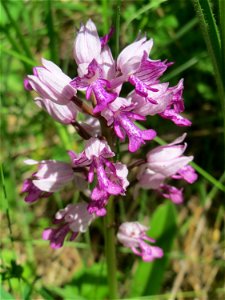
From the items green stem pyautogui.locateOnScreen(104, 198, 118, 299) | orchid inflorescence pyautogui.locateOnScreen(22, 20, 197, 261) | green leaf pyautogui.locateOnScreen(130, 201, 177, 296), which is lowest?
green leaf pyautogui.locateOnScreen(130, 201, 177, 296)

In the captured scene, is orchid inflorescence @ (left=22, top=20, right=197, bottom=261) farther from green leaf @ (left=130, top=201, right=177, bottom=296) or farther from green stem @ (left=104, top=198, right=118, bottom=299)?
green leaf @ (left=130, top=201, right=177, bottom=296)


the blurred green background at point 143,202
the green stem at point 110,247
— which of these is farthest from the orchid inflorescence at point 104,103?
the blurred green background at point 143,202

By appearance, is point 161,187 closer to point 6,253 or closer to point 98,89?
point 98,89

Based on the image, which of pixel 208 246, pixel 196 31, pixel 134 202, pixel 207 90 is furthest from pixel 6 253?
pixel 196 31

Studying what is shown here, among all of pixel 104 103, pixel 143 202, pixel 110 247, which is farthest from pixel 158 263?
pixel 104 103

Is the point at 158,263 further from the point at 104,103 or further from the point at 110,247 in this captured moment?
the point at 104,103

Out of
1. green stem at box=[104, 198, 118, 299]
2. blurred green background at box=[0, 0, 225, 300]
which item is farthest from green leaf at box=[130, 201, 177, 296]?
green stem at box=[104, 198, 118, 299]
